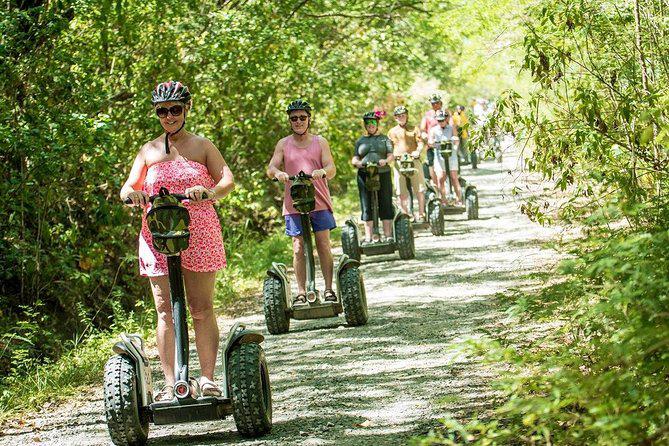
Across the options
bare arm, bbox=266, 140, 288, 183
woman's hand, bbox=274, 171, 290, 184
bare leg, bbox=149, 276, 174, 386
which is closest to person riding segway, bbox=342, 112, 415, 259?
bare arm, bbox=266, 140, 288, 183

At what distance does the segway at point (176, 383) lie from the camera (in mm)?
5637

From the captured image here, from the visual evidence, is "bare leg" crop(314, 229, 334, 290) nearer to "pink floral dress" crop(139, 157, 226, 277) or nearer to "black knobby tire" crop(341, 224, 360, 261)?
"pink floral dress" crop(139, 157, 226, 277)

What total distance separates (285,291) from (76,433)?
298 cm

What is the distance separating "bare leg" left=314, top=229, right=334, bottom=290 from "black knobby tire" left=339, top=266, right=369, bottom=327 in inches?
9.3

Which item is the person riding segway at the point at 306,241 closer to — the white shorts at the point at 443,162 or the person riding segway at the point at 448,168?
the person riding segway at the point at 448,168

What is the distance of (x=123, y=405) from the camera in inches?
226

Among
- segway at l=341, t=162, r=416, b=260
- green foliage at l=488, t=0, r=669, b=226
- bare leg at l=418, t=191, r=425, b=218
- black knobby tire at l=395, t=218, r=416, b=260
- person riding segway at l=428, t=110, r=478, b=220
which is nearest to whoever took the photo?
green foliage at l=488, t=0, r=669, b=226

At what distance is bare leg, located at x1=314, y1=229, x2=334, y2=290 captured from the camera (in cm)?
960

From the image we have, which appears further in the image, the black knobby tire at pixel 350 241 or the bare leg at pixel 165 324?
the black knobby tire at pixel 350 241

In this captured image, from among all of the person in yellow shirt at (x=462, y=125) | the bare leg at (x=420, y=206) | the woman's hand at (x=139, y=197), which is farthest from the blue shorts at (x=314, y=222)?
the bare leg at (x=420, y=206)

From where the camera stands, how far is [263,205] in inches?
775

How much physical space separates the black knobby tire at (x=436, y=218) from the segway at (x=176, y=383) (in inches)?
424

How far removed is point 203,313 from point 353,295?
11.0ft

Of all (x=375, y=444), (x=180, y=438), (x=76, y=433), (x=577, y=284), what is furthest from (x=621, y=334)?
(x=76, y=433)
